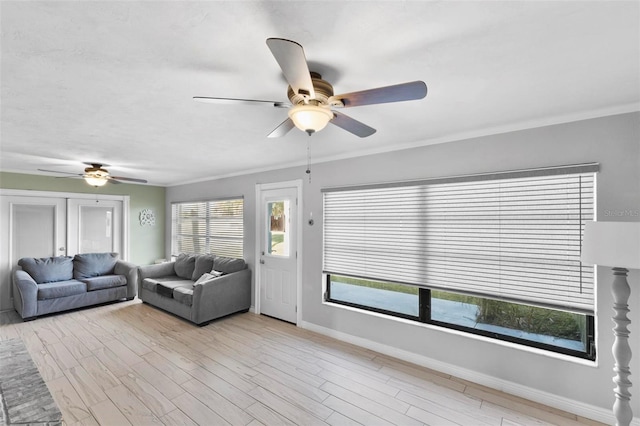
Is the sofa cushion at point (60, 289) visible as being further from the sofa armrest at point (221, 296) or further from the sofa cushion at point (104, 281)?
the sofa armrest at point (221, 296)

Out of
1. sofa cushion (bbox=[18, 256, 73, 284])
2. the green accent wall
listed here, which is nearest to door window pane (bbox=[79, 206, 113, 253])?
the green accent wall

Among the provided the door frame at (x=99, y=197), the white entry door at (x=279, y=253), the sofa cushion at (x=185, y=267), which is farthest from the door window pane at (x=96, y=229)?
the white entry door at (x=279, y=253)

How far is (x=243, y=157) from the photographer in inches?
153

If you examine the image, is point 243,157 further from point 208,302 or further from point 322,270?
point 208,302

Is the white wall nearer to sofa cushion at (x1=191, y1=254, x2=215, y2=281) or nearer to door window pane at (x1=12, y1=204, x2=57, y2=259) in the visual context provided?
sofa cushion at (x1=191, y1=254, x2=215, y2=281)

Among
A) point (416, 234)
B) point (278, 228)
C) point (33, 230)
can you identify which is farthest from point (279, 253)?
point (33, 230)

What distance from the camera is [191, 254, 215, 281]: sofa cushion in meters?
5.12

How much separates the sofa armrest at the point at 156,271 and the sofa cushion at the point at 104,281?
0.38m

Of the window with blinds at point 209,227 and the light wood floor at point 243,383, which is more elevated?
the window with blinds at point 209,227

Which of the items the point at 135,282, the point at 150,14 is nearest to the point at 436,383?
the point at 150,14

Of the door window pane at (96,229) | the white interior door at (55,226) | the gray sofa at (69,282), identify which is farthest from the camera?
the door window pane at (96,229)

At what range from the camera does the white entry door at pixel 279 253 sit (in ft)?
14.0

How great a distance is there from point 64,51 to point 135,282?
16.6ft

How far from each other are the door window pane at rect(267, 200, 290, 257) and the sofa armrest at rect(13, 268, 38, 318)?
3563mm
